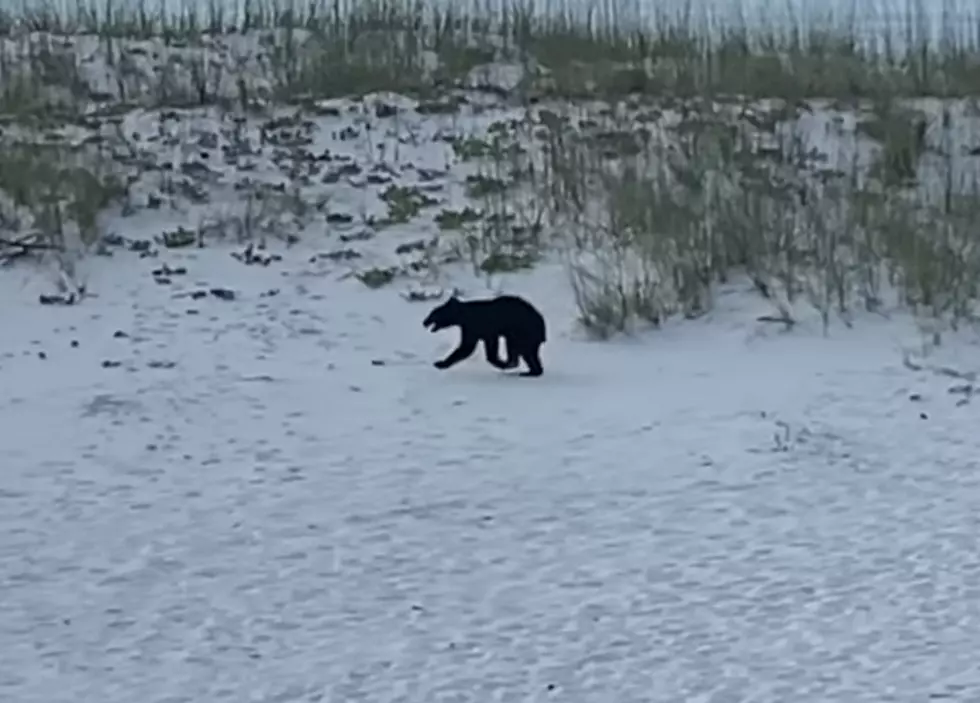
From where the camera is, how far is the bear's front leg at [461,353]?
241 inches

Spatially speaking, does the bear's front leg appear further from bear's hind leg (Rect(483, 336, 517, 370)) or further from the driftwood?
the driftwood

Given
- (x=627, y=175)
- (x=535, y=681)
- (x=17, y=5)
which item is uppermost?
(x=17, y=5)

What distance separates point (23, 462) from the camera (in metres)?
5.14

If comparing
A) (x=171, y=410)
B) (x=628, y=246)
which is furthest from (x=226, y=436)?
(x=628, y=246)

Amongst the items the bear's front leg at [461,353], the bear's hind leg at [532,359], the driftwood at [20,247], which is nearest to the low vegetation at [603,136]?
the driftwood at [20,247]

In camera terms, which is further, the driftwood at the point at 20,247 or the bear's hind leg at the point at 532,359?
the driftwood at the point at 20,247

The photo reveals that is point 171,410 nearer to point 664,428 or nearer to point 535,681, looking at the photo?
point 664,428

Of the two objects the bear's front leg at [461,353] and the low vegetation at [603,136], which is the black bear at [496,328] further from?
the low vegetation at [603,136]

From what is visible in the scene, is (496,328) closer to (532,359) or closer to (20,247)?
(532,359)

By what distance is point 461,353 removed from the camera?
6125 millimetres

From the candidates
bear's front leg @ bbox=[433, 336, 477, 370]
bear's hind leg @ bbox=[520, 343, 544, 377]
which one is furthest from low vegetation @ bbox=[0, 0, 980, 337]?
bear's front leg @ bbox=[433, 336, 477, 370]

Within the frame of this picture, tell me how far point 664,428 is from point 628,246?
256cm

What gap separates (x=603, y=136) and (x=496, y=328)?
14.2ft

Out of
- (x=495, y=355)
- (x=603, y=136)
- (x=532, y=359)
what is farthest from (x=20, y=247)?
(x=603, y=136)
